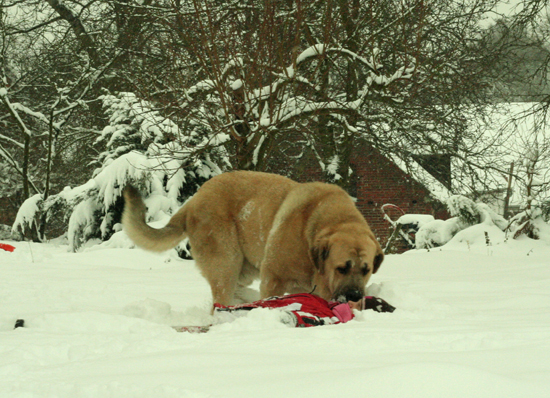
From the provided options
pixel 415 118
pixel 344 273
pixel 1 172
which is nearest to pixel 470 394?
pixel 344 273

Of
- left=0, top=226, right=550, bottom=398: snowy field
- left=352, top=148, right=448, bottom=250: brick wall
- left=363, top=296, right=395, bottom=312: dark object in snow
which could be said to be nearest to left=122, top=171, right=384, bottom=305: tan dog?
left=363, top=296, right=395, bottom=312: dark object in snow

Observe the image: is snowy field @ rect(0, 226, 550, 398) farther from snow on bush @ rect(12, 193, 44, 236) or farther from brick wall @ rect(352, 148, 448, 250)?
brick wall @ rect(352, 148, 448, 250)

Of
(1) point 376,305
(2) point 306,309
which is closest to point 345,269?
(1) point 376,305

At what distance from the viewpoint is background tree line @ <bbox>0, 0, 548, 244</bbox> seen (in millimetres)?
8852

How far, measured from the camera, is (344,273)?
4.43 metres

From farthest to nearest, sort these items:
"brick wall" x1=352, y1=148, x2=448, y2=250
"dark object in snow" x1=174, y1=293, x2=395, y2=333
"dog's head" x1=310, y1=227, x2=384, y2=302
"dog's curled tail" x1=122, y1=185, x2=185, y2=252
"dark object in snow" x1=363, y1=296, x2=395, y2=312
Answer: "brick wall" x1=352, y1=148, x2=448, y2=250
"dog's curled tail" x1=122, y1=185, x2=185, y2=252
"dog's head" x1=310, y1=227, x2=384, y2=302
"dark object in snow" x1=363, y1=296, x2=395, y2=312
"dark object in snow" x1=174, y1=293, x2=395, y2=333

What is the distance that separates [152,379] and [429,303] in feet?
9.20

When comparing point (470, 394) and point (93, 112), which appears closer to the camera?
point (470, 394)

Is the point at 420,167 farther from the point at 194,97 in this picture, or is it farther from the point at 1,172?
the point at 1,172

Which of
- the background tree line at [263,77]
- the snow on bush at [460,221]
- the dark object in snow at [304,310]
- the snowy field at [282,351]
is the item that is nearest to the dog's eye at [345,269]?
the dark object in snow at [304,310]

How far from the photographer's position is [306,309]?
3.77 metres

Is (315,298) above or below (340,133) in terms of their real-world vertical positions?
below

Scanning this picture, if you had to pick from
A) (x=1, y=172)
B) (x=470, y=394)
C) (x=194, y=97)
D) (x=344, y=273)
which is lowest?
(x=1, y=172)

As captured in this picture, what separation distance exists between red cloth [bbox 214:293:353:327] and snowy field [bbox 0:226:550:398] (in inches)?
7.1
